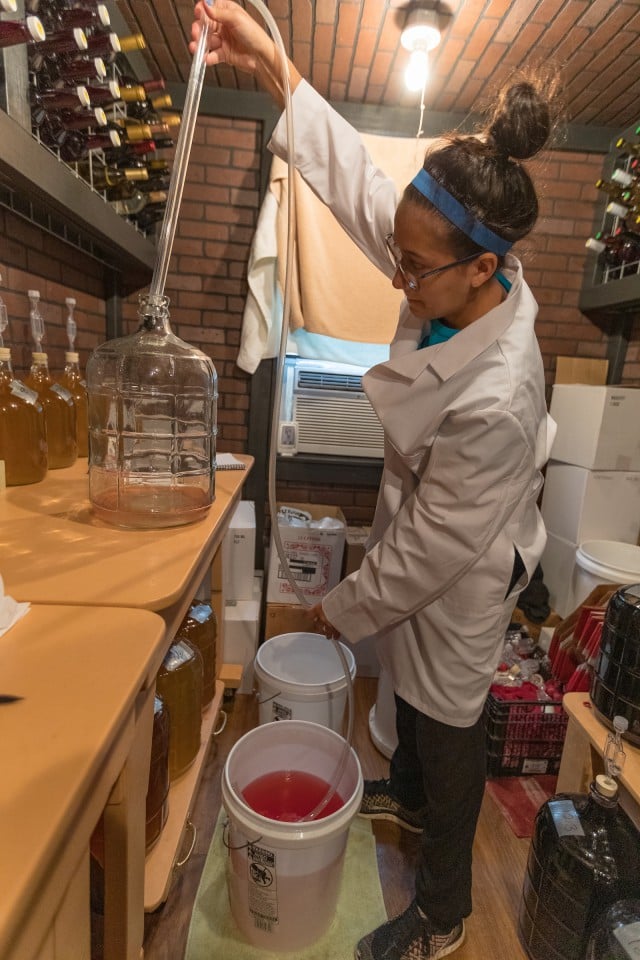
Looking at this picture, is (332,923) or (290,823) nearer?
(290,823)

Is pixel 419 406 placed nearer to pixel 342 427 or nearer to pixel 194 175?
pixel 342 427

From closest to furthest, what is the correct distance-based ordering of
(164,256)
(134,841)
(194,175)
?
(134,841)
(164,256)
(194,175)

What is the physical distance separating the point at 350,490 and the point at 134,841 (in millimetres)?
2104

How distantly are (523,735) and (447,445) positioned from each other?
121 cm

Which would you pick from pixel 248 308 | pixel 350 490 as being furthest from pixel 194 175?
pixel 350 490

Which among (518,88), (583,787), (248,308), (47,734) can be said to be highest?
(518,88)

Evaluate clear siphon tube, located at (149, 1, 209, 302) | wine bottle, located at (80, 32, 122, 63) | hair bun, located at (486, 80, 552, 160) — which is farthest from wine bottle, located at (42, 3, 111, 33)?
hair bun, located at (486, 80, 552, 160)

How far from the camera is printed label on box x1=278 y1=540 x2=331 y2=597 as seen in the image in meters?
2.22

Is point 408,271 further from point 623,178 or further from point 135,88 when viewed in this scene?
point 623,178

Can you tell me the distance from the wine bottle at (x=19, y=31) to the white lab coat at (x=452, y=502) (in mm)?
473

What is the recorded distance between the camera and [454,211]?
2.99 feet

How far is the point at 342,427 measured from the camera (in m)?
2.55

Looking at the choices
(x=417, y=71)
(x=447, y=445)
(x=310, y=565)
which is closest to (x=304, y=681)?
(x=310, y=565)

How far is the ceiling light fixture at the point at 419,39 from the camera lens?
1738 mm
